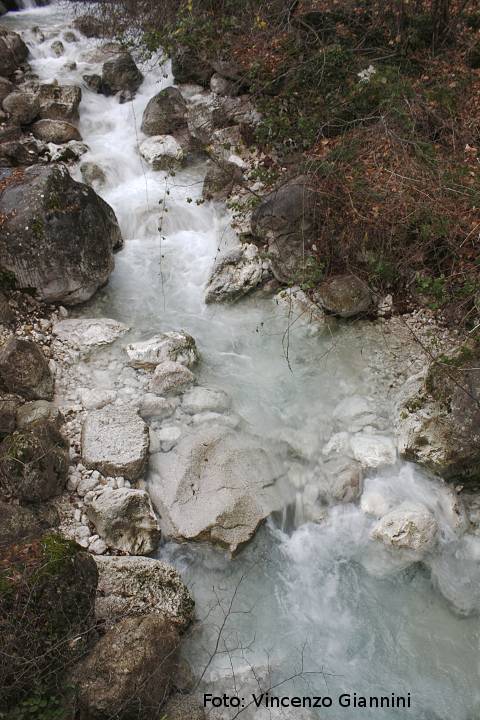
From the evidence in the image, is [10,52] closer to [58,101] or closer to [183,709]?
[58,101]

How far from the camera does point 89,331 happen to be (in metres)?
6.05

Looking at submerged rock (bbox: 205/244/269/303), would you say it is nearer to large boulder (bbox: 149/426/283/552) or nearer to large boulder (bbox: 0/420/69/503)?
large boulder (bbox: 149/426/283/552)

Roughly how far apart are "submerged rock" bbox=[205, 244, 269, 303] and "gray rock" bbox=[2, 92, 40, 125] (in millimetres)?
4684

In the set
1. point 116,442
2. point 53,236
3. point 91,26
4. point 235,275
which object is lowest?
point 116,442

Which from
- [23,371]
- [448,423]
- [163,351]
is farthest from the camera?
[163,351]

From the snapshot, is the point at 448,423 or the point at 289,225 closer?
the point at 448,423

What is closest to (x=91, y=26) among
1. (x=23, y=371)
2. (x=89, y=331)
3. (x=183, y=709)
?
(x=89, y=331)

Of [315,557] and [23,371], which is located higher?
[23,371]

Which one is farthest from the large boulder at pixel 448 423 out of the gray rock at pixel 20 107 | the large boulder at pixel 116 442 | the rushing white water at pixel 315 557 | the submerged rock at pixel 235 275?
the gray rock at pixel 20 107

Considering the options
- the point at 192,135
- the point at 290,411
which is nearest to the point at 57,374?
the point at 290,411

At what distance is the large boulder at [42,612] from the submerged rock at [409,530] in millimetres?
2460

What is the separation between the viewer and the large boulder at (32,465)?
4242 millimetres

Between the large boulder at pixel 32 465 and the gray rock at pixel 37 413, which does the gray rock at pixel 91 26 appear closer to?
the gray rock at pixel 37 413

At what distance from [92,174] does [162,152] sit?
132cm
